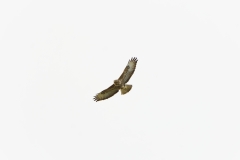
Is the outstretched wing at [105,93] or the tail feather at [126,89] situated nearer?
the tail feather at [126,89]

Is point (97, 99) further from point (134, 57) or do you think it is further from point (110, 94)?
point (134, 57)

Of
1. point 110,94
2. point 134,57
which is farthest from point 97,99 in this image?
point 134,57

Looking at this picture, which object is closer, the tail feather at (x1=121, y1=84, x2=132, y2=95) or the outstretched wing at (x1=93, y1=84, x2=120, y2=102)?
the tail feather at (x1=121, y1=84, x2=132, y2=95)

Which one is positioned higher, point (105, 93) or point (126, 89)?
point (105, 93)

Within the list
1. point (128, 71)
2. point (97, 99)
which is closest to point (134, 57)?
point (128, 71)

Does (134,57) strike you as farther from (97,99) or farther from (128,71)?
(97,99)

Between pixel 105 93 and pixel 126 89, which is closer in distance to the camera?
pixel 126 89
